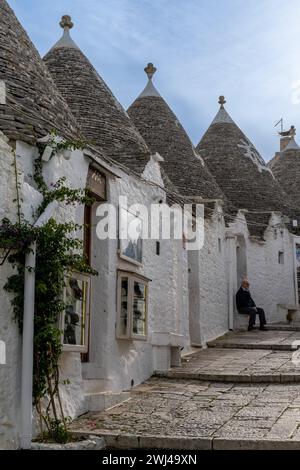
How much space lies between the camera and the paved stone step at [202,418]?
5586mm

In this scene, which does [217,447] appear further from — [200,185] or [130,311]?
[200,185]

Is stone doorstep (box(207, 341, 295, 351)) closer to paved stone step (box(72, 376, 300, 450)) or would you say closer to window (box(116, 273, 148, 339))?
paved stone step (box(72, 376, 300, 450))

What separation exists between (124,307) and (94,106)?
14.6 ft

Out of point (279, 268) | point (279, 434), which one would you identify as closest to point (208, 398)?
point (279, 434)

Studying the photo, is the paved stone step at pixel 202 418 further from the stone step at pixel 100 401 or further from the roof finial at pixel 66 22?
the roof finial at pixel 66 22

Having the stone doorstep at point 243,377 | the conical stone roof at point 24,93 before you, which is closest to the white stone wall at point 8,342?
the conical stone roof at point 24,93

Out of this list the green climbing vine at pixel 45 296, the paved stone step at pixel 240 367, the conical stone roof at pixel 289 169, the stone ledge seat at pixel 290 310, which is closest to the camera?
the green climbing vine at pixel 45 296

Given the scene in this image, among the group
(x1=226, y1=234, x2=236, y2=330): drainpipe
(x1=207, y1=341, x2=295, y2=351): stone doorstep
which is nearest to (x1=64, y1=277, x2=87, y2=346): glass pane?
(x1=207, y1=341, x2=295, y2=351): stone doorstep

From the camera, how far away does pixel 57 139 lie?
22.5 ft

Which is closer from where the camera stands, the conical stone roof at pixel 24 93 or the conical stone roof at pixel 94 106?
the conical stone roof at pixel 24 93

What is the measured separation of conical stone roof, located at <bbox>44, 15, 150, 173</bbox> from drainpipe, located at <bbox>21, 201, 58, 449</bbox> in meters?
4.38

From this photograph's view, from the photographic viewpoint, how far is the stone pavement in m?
5.62

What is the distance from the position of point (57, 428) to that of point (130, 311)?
2612 mm

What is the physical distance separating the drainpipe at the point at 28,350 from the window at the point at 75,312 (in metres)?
0.53
